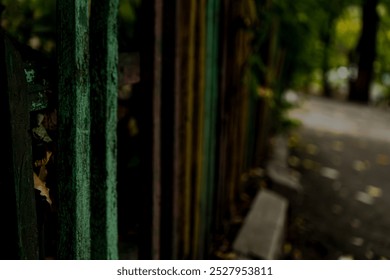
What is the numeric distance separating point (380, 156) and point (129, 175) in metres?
5.75

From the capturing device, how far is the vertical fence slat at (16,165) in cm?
113

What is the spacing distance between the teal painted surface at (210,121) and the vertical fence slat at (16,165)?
1531 mm

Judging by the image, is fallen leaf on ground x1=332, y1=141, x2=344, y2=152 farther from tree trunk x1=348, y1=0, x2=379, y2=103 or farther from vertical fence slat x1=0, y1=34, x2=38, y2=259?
vertical fence slat x1=0, y1=34, x2=38, y2=259

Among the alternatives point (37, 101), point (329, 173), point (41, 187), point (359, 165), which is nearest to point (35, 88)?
point (37, 101)

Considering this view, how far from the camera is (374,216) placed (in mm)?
4754

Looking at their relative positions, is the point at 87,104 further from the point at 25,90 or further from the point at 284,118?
the point at 284,118

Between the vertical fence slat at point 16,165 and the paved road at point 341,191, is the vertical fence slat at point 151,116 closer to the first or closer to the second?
the vertical fence slat at point 16,165

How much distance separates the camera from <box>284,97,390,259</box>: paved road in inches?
159

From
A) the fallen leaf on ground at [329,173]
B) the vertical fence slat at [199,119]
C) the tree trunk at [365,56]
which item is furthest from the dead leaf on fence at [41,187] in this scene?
the tree trunk at [365,56]

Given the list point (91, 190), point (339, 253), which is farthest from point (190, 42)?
point (339, 253)

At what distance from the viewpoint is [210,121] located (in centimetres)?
283

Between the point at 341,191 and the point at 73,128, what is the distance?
462cm

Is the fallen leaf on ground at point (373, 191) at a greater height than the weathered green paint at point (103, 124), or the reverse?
the weathered green paint at point (103, 124)

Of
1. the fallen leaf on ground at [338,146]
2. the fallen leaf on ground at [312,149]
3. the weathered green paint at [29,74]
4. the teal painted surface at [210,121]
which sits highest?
the weathered green paint at [29,74]
